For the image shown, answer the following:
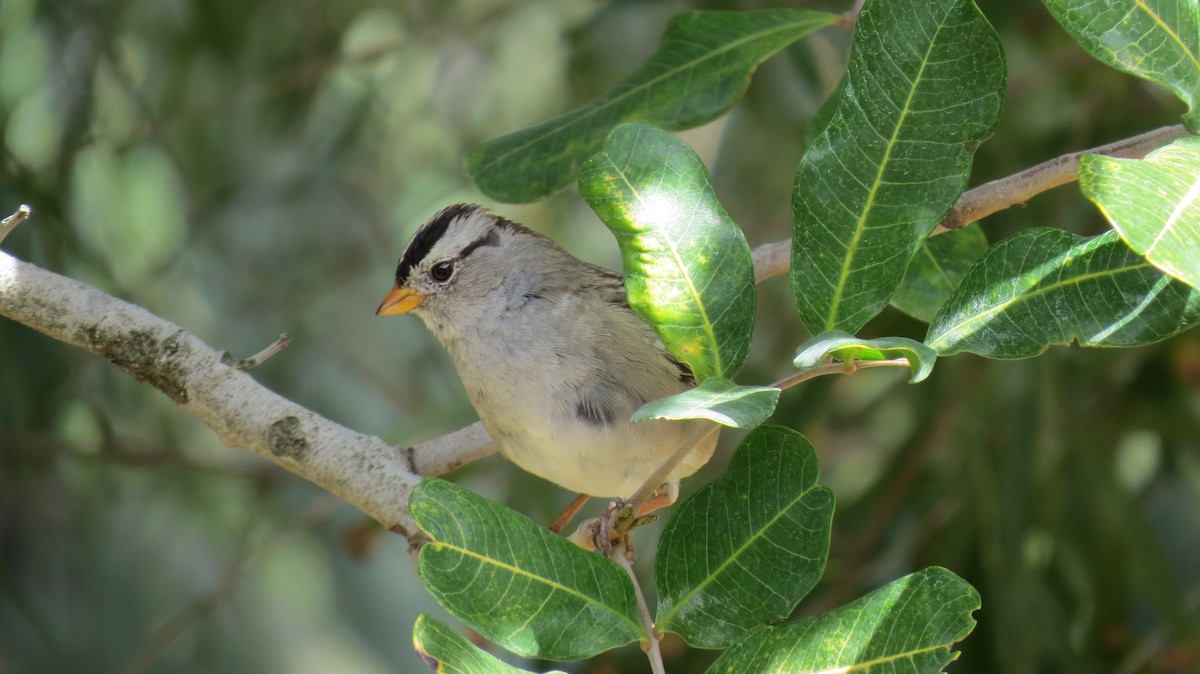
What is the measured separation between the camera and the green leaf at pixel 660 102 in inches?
89.2

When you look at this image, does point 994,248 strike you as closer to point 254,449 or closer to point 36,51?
point 254,449

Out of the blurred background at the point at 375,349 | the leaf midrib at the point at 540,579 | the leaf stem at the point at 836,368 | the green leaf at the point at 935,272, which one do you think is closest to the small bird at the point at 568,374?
the green leaf at the point at 935,272

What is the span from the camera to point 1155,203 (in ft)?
3.93

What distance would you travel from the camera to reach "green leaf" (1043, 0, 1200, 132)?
4.74 ft

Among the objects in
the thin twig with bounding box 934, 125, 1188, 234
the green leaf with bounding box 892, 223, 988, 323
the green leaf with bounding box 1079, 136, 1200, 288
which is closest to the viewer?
the green leaf with bounding box 1079, 136, 1200, 288

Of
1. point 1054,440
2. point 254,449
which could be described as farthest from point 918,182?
point 1054,440

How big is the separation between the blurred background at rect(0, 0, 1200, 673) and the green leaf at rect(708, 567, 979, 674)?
2.01m

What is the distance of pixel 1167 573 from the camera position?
3.41 meters

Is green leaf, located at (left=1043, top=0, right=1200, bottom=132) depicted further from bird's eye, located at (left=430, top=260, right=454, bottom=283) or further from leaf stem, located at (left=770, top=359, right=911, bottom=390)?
bird's eye, located at (left=430, top=260, right=454, bottom=283)

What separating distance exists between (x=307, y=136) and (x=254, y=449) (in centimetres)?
250

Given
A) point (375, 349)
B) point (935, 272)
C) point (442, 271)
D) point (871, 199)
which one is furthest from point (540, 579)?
point (375, 349)

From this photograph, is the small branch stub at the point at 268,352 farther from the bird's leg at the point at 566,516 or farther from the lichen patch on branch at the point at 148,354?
the bird's leg at the point at 566,516

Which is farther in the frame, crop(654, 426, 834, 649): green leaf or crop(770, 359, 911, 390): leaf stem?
crop(654, 426, 834, 649): green leaf

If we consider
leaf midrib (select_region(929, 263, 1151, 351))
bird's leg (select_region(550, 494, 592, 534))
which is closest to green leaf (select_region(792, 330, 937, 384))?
leaf midrib (select_region(929, 263, 1151, 351))
